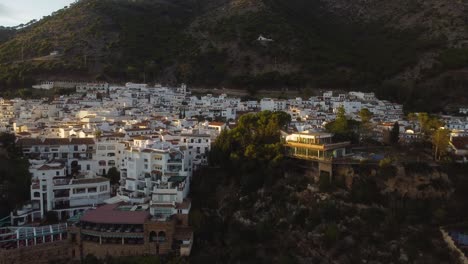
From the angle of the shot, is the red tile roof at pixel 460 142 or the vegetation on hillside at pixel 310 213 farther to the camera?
the red tile roof at pixel 460 142

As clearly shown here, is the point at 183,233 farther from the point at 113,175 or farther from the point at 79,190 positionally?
the point at 113,175

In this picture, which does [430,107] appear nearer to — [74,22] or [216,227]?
[216,227]

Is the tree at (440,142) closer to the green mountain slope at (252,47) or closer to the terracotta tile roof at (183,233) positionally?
the terracotta tile roof at (183,233)

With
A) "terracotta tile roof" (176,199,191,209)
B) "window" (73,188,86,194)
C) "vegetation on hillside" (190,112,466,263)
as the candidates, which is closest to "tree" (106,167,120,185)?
"window" (73,188,86,194)

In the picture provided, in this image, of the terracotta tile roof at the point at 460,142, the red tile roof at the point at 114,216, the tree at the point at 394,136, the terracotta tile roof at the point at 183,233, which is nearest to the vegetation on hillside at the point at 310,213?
the terracotta tile roof at the point at 183,233

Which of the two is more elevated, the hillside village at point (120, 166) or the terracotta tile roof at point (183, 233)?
the hillside village at point (120, 166)

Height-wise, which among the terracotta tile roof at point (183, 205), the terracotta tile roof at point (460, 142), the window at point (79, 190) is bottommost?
the terracotta tile roof at point (183, 205)

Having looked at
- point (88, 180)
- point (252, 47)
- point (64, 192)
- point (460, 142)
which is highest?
point (252, 47)

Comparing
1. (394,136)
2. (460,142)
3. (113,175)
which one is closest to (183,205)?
(113,175)

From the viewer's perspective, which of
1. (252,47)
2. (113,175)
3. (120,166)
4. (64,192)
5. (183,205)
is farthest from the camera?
(252,47)
